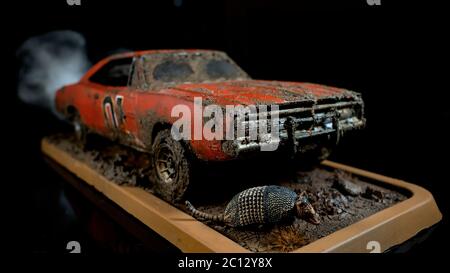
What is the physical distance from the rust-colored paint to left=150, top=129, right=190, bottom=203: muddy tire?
161 millimetres

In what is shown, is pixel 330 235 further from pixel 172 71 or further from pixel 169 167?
pixel 172 71

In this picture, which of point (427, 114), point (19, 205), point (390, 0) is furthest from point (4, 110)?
point (427, 114)

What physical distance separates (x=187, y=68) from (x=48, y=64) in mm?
4146

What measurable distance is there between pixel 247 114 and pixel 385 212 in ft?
4.61

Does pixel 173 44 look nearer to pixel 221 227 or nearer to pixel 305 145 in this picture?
pixel 305 145

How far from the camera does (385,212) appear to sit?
291cm

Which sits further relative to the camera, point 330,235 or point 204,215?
point 204,215

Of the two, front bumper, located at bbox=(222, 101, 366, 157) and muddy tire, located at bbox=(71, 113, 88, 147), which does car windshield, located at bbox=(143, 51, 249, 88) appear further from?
muddy tire, located at bbox=(71, 113, 88, 147)

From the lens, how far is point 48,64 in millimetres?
6793

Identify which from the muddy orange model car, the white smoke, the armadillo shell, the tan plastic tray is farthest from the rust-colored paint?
the white smoke

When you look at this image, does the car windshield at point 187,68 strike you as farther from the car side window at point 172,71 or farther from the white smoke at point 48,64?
the white smoke at point 48,64

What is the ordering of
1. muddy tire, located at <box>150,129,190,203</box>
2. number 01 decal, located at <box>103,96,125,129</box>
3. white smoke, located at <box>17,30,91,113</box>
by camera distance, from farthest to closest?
white smoke, located at <box>17,30,91,113</box> → number 01 decal, located at <box>103,96,125,129</box> → muddy tire, located at <box>150,129,190,203</box>

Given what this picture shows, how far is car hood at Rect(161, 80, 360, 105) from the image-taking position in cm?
281

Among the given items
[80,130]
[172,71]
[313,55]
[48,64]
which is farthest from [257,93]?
[48,64]
